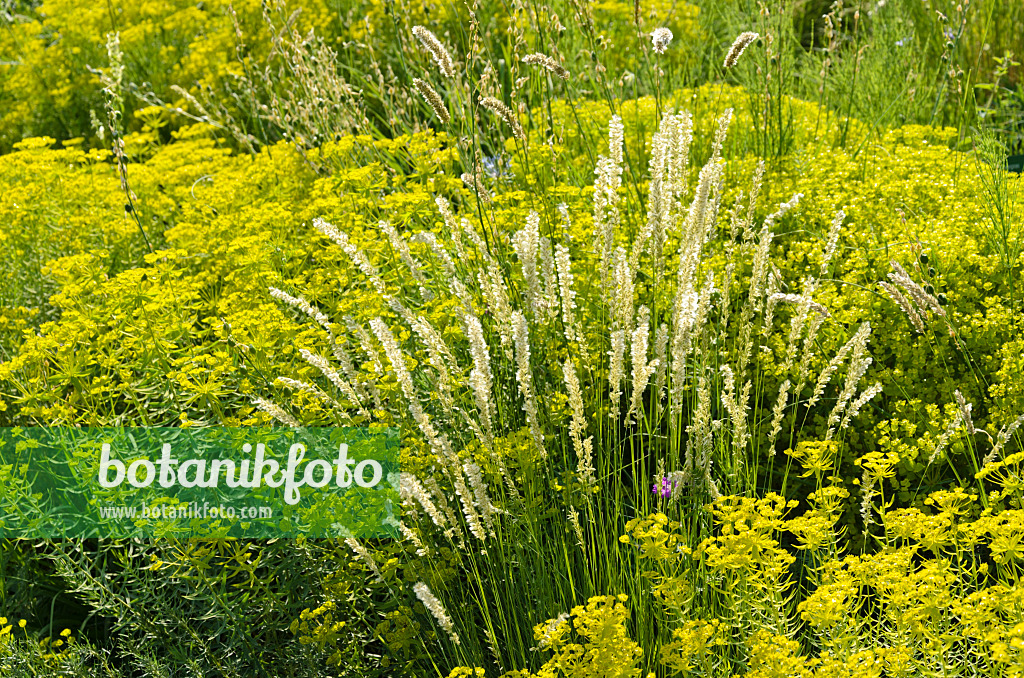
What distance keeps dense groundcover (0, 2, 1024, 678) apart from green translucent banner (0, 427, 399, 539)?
0.07 meters

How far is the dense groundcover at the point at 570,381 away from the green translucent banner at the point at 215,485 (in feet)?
0.24

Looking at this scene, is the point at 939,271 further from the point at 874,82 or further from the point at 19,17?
the point at 19,17

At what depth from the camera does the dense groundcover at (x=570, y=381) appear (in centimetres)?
199

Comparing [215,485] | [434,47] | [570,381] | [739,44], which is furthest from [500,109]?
[215,485]

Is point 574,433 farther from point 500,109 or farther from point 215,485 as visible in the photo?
point 215,485

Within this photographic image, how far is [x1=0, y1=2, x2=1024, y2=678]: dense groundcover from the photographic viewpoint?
78.4 inches

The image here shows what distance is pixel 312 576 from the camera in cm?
260

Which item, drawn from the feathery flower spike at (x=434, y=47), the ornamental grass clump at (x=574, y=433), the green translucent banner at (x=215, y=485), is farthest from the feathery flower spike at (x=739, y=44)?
the green translucent banner at (x=215, y=485)

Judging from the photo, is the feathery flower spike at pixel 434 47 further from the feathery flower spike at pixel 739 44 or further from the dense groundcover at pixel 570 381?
the feathery flower spike at pixel 739 44

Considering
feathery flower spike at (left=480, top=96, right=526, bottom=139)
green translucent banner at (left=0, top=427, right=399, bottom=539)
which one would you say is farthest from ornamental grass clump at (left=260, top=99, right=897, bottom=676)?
feathery flower spike at (left=480, top=96, right=526, bottom=139)

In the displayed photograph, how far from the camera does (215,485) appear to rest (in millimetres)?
2596

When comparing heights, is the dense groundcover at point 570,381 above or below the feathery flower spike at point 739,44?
below

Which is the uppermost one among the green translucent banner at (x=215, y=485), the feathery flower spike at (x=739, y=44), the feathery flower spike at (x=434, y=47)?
the feathery flower spike at (x=434, y=47)

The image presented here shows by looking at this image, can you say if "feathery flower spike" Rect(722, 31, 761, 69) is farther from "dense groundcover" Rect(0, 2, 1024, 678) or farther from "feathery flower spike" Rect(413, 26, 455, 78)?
"feathery flower spike" Rect(413, 26, 455, 78)
